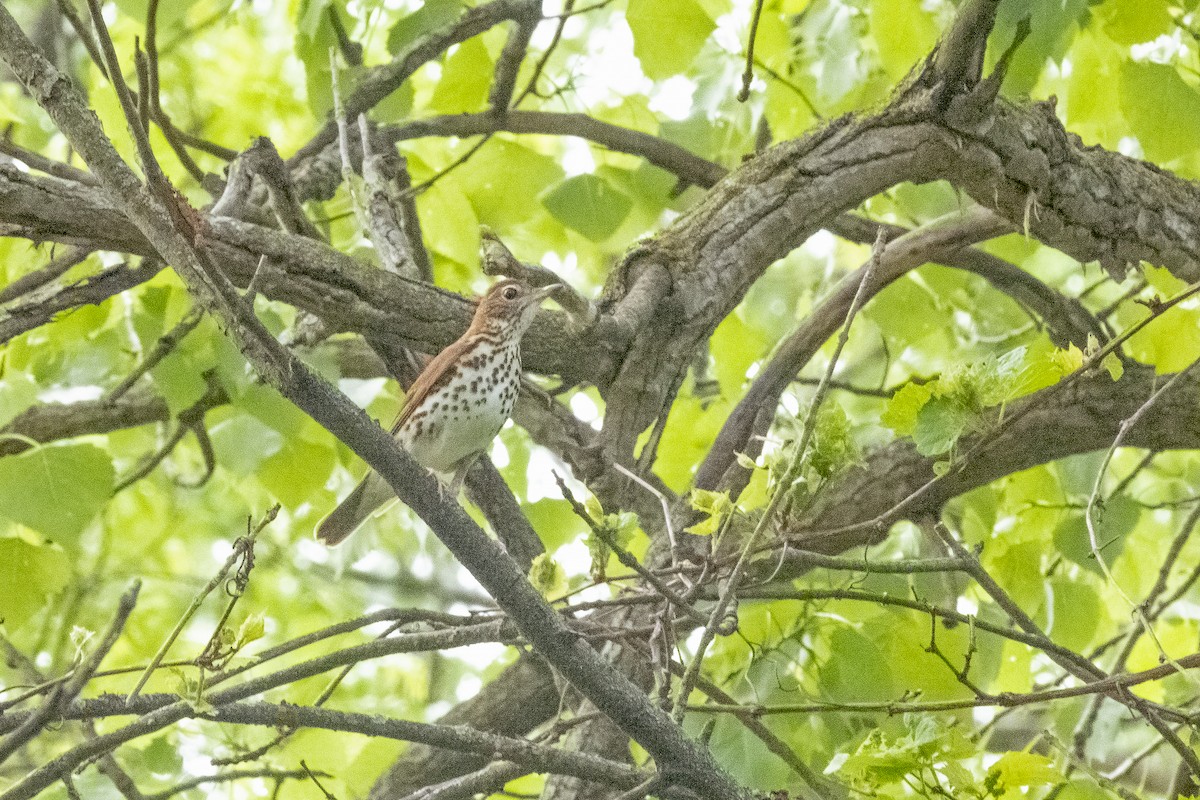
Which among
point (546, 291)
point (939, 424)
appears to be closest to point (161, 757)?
point (546, 291)

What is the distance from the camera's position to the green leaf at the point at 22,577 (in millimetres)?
2633

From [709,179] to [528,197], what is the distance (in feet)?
1.80

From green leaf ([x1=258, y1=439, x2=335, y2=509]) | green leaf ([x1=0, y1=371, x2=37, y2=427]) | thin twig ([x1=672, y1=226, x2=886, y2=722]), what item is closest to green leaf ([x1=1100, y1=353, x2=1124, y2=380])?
thin twig ([x1=672, y1=226, x2=886, y2=722])

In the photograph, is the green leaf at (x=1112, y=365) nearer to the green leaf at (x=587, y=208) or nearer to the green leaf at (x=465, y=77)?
the green leaf at (x=587, y=208)

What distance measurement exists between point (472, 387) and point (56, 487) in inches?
35.3

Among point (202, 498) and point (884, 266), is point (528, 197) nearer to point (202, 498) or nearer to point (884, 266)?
point (884, 266)

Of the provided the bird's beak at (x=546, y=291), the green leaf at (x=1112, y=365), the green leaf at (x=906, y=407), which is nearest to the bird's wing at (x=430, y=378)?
the bird's beak at (x=546, y=291)

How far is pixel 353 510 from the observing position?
3.07 m

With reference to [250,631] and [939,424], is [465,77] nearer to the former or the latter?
[939,424]

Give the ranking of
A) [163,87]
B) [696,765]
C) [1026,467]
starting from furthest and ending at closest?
[163,87] → [1026,467] → [696,765]

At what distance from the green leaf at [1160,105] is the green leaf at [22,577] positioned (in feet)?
9.10

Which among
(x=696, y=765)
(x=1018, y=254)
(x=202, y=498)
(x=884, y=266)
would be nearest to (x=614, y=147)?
(x=884, y=266)

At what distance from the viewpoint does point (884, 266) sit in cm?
311

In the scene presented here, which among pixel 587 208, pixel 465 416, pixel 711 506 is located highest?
pixel 587 208
